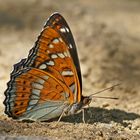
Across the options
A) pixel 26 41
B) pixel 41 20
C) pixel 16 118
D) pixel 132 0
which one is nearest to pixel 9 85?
pixel 16 118

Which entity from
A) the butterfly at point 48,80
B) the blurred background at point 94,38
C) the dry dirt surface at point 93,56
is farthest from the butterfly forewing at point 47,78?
the blurred background at point 94,38

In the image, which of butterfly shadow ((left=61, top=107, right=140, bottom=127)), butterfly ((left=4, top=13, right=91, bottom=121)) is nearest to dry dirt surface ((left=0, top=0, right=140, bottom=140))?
butterfly shadow ((left=61, top=107, right=140, bottom=127))

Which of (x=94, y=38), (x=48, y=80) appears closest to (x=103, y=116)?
(x=48, y=80)

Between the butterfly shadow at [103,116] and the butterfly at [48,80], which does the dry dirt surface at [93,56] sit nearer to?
the butterfly shadow at [103,116]

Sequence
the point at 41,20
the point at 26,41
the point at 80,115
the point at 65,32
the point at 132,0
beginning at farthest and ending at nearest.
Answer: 1. the point at 132,0
2. the point at 41,20
3. the point at 26,41
4. the point at 80,115
5. the point at 65,32

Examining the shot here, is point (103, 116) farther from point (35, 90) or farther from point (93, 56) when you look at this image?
point (93, 56)

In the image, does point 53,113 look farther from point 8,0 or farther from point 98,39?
point 8,0
